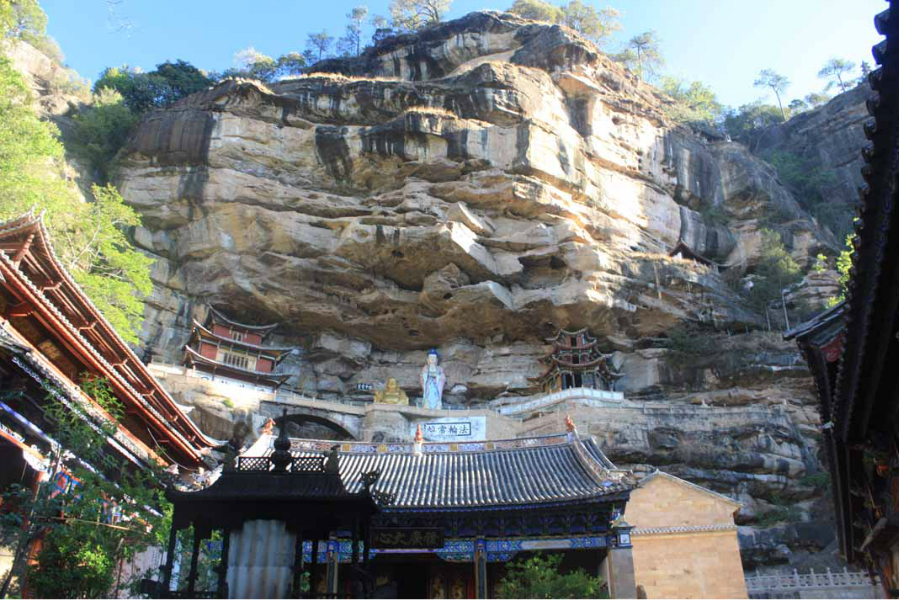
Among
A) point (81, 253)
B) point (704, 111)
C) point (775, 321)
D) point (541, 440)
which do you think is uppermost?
point (704, 111)

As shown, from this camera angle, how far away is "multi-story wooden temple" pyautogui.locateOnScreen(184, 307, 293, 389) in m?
41.7

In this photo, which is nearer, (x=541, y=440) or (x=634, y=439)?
(x=541, y=440)

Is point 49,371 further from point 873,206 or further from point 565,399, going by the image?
point 565,399

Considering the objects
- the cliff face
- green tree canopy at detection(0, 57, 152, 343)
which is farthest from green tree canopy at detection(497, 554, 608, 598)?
the cliff face

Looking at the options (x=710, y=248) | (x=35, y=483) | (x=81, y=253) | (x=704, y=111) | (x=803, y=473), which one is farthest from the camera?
(x=704, y=111)

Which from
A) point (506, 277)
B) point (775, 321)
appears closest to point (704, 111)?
point (775, 321)

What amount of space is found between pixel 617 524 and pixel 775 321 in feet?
119

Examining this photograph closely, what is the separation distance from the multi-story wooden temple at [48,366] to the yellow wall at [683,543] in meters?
12.7

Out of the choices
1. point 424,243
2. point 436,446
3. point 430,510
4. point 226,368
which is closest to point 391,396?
point 424,243

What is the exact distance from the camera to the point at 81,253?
86.5ft

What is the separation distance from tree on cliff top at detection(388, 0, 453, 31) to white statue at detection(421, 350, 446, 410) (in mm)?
39815

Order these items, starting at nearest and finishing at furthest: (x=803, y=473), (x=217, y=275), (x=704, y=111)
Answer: (x=803, y=473) → (x=217, y=275) → (x=704, y=111)

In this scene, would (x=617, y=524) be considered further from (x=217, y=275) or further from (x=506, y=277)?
(x=217, y=275)

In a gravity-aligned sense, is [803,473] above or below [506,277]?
below
